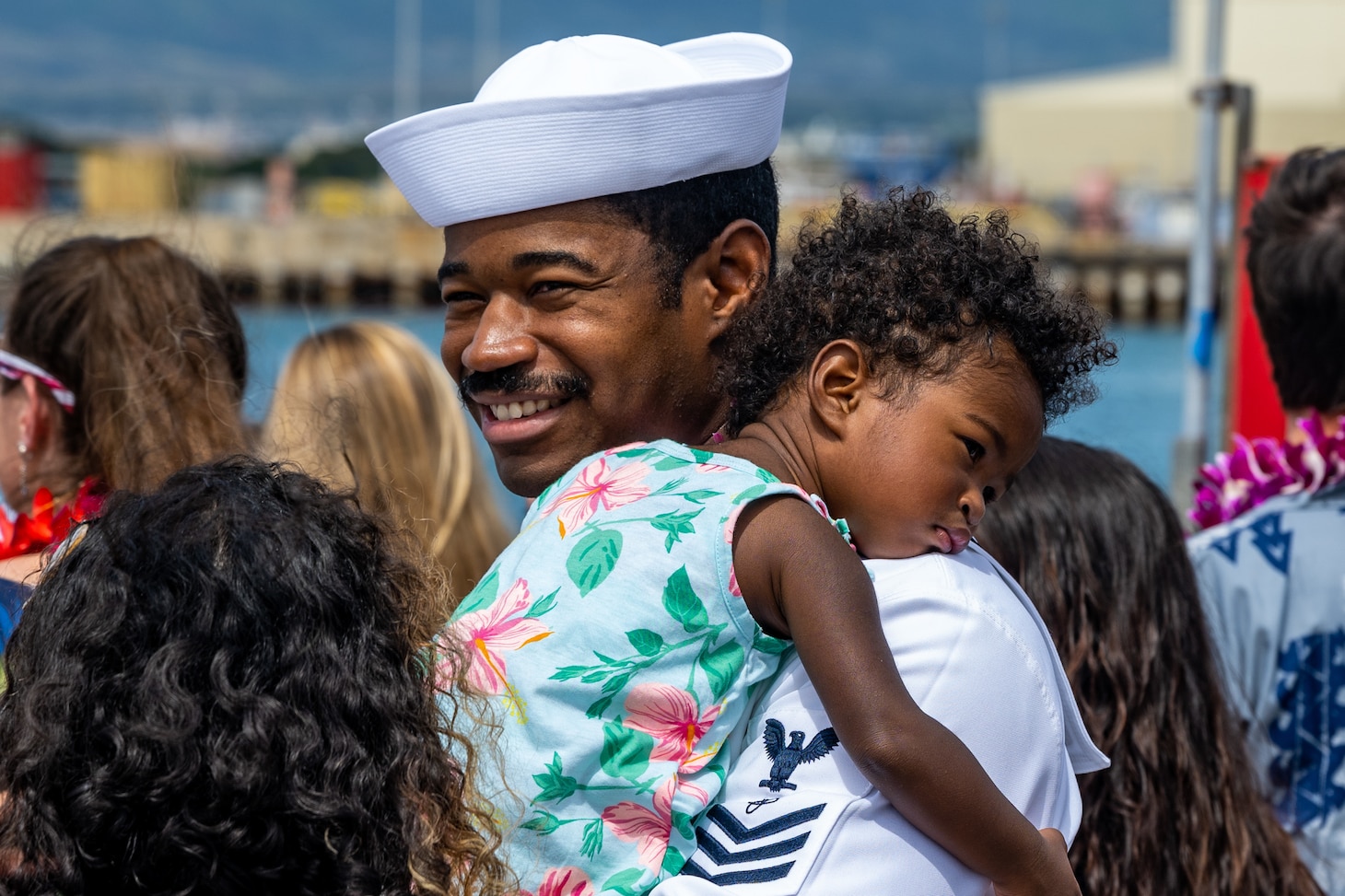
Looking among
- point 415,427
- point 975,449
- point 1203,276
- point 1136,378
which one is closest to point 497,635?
point 975,449

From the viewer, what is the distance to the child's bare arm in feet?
5.33

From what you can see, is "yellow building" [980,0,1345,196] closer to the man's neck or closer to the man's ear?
the man's ear

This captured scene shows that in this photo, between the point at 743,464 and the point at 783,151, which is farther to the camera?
the point at 783,151

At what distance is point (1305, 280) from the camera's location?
296cm

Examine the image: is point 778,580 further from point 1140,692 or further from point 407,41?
point 407,41

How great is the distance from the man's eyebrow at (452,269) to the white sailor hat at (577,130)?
0.06 metres

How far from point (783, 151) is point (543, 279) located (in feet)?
220

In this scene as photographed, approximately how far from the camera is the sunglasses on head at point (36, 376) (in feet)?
8.55

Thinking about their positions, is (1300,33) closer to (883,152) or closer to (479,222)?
(883,152)

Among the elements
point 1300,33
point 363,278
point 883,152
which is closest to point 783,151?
point 883,152

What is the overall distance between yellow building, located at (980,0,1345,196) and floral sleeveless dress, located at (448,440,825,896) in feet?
133

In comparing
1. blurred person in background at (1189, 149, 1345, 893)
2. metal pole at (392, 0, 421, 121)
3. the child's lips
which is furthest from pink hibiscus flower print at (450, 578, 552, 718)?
metal pole at (392, 0, 421, 121)

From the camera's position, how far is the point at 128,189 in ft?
92.8

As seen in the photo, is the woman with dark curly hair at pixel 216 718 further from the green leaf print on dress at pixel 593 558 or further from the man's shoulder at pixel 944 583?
the man's shoulder at pixel 944 583
